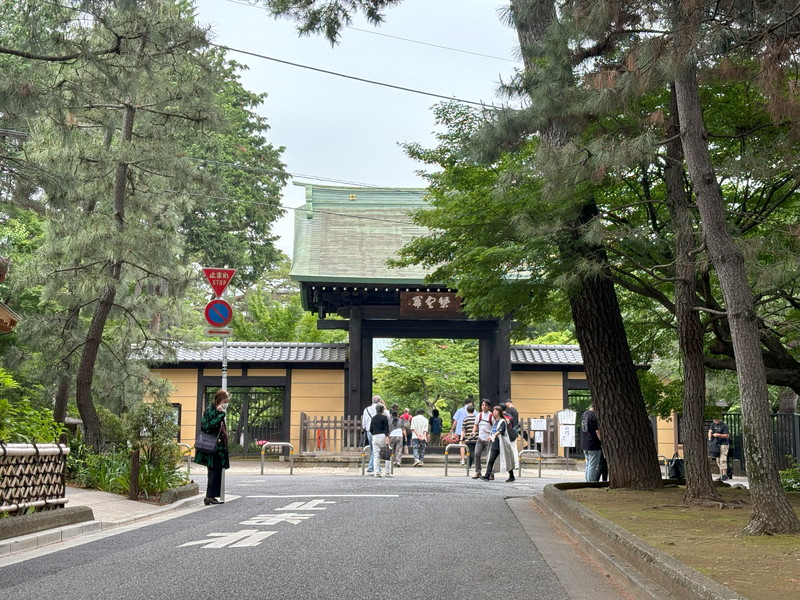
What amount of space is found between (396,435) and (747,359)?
15896 mm

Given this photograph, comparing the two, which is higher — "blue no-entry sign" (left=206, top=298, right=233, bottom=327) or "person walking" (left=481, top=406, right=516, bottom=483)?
"blue no-entry sign" (left=206, top=298, right=233, bottom=327)

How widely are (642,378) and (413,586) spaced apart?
9.86 metres

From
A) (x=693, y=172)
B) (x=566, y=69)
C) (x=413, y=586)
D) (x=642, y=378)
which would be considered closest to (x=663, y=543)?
(x=413, y=586)

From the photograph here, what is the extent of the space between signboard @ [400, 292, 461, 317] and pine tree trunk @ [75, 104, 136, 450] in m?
11.0

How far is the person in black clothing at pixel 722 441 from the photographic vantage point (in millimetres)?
20359

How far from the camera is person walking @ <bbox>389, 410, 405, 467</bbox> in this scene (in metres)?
23.0

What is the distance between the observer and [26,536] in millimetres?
8125

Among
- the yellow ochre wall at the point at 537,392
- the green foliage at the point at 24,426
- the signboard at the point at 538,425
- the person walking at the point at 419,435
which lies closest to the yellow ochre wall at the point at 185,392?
the person walking at the point at 419,435

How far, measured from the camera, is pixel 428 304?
1021 inches

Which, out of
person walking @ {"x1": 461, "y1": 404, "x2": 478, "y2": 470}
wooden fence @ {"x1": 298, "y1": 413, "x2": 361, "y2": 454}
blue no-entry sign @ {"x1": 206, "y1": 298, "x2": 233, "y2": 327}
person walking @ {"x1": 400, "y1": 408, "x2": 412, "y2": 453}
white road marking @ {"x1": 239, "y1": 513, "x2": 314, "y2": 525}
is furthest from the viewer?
person walking @ {"x1": 400, "y1": 408, "x2": 412, "y2": 453}

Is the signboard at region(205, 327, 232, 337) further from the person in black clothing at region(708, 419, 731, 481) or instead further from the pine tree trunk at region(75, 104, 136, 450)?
the person in black clothing at region(708, 419, 731, 481)

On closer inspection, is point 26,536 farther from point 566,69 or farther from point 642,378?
point 642,378

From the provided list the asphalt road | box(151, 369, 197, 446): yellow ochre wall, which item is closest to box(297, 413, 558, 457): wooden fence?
box(151, 369, 197, 446): yellow ochre wall

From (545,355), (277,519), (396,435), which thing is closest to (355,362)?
(396,435)
